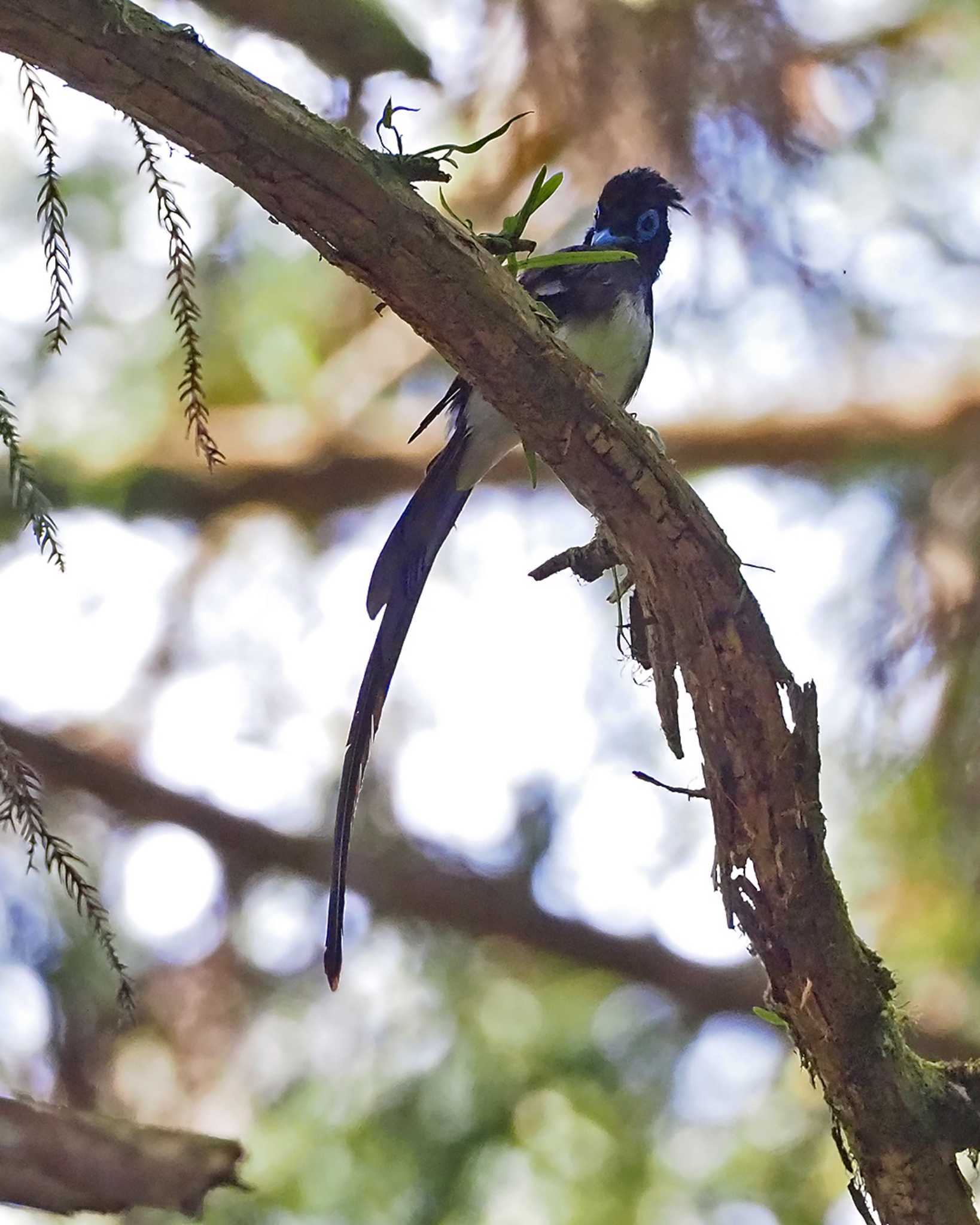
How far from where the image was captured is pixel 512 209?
2482mm

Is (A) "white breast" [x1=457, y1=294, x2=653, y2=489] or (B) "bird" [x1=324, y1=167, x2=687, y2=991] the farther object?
(A) "white breast" [x1=457, y1=294, x2=653, y2=489]

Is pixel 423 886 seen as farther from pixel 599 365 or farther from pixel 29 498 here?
pixel 29 498

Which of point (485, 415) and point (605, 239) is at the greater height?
point (605, 239)

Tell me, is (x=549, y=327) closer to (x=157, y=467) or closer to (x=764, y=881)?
(x=764, y=881)

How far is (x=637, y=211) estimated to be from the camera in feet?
7.55

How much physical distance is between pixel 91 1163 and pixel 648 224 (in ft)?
6.12

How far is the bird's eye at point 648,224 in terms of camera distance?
90.9 inches

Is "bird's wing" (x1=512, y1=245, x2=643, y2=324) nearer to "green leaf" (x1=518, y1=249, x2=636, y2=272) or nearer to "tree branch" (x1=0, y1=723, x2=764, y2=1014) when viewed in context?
"green leaf" (x1=518, y1=249, x2=636, y2=272)

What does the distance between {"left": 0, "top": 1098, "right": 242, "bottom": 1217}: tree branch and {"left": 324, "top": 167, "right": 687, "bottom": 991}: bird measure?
0.47 meters

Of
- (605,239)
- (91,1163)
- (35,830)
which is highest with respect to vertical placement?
(605,239)

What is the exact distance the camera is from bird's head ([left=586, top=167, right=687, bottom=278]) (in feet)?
7.47

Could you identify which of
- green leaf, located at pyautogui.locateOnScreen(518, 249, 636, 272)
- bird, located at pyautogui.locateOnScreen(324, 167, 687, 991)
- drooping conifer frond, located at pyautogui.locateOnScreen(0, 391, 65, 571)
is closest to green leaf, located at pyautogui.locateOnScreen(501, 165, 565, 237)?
green leaf, located at pyautogui.locateOnScreen(518, 249, 636, 272)

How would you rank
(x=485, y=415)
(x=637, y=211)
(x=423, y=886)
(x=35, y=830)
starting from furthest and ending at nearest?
(x=423, y=886) < (x=637, y=211) < (x=485, y=415) < (x=35, y=830)

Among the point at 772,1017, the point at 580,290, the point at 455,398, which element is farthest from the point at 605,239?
the point at 772,1017
